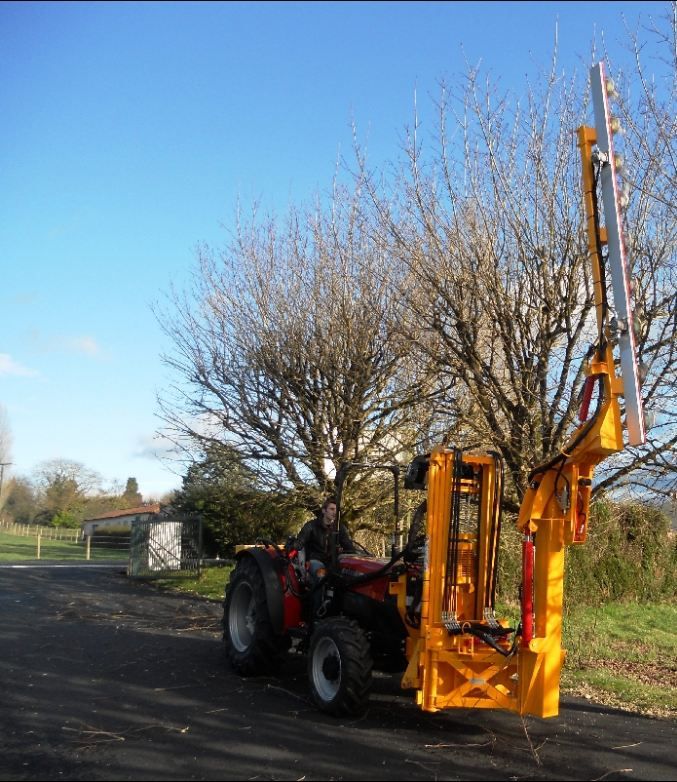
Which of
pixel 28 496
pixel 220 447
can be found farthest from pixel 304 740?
pixel 28 496


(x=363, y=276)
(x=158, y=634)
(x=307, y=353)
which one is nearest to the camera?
(x=158, y=634)

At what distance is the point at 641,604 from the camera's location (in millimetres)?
17688

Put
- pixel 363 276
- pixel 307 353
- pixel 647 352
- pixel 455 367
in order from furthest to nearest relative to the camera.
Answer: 1. pixel 307 353
2. pixel 363 276
3. pixel 455 367
4. pixel 647 352

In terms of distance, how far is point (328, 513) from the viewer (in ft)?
28.4

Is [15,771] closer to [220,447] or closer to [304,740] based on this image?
[304,740]

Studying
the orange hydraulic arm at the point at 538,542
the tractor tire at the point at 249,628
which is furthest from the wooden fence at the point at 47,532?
the orange hydraulic arm at the point at 538,542

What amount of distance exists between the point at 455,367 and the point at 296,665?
13.5ft

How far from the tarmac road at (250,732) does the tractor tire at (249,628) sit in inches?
7.7

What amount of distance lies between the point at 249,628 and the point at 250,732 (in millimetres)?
2912

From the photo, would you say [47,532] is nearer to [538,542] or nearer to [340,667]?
[340,667]

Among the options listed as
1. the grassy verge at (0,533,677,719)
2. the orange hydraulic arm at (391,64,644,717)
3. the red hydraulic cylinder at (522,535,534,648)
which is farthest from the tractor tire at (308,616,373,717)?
the grassy verge at (0,533,677,719)

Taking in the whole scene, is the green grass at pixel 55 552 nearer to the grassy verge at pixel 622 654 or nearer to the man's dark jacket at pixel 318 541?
the grassy verge at pixel 622 654

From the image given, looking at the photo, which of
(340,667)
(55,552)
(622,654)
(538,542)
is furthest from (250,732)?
(55,552)

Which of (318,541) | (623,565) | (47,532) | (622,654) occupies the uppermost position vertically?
(318,541)
